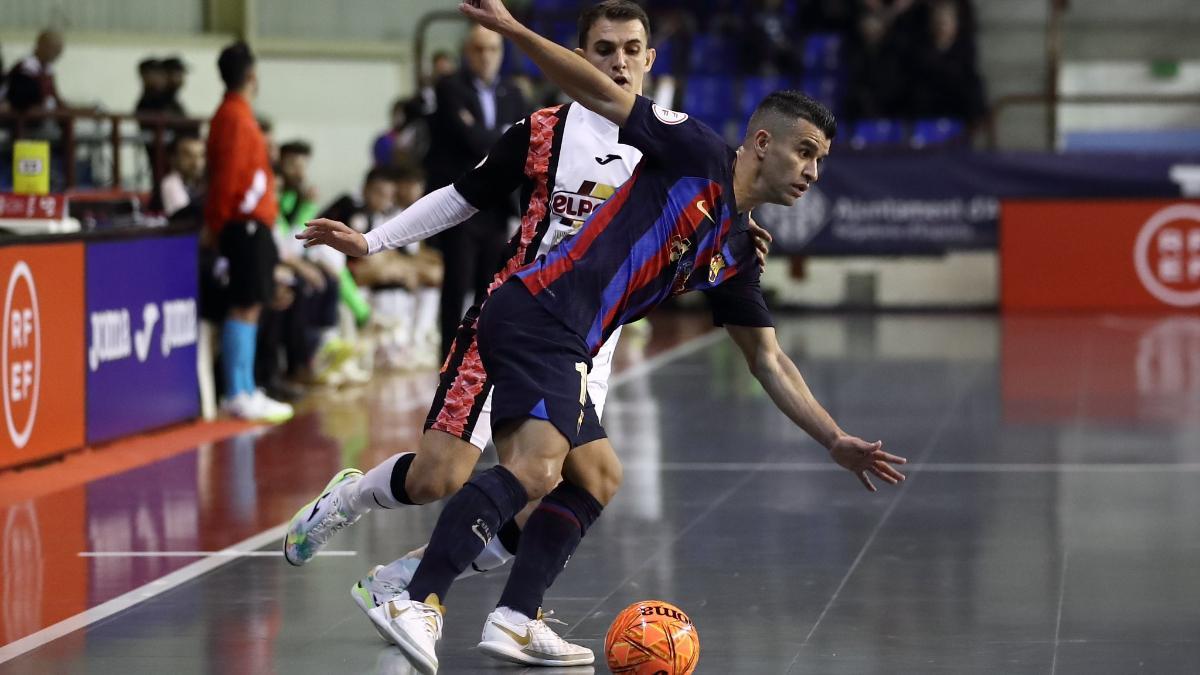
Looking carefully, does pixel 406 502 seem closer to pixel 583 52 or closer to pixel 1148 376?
pixel 583 52

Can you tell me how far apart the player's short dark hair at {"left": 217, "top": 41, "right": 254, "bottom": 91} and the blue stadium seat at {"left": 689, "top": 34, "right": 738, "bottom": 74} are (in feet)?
40.1

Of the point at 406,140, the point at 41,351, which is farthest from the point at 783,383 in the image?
the point at 406,140

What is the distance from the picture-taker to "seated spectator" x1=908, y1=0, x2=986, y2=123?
21.4 metres

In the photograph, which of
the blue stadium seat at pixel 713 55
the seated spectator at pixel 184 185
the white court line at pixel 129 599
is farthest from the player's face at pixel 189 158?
the blue stadium seat at pixel 713 55

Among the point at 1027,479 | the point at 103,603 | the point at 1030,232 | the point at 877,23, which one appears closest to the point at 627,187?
the point at 103,603

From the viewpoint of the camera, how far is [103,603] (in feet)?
21.7

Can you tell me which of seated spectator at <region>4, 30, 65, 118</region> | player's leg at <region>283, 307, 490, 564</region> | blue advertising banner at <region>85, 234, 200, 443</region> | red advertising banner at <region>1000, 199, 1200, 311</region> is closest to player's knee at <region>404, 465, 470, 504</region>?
player's leg at <region>283, 307, 490, 564</region>

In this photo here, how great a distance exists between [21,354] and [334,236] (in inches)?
177

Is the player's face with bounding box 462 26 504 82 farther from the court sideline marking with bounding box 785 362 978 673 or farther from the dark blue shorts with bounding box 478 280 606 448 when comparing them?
the dark blue shorts with bounding box 478 280 606 448

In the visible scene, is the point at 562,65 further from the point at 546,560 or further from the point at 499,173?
the point at 546,560

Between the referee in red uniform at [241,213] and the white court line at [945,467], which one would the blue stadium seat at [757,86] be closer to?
the referee in red uniform at [241,213]

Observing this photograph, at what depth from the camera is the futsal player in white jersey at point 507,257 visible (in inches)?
219

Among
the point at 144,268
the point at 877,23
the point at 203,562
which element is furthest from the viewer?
the point at 877,23

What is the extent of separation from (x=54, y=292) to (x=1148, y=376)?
780 cm
